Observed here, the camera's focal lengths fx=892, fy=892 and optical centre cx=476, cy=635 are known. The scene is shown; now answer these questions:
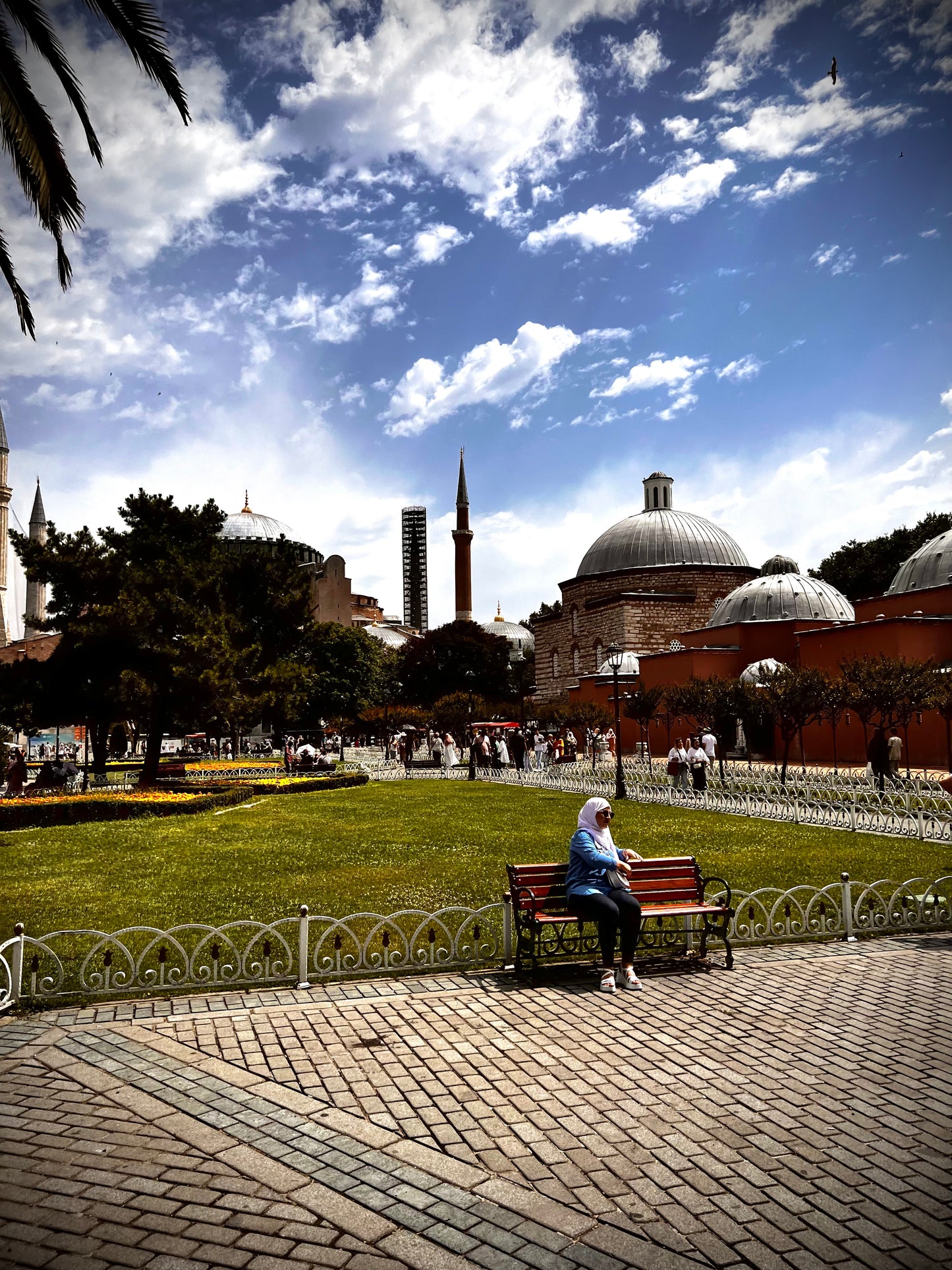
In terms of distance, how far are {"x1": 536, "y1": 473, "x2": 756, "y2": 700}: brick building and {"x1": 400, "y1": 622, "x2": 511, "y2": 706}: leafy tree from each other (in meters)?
6.39

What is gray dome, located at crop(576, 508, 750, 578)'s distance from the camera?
165 feet

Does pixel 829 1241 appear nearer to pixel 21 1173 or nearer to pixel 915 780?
pixel 21 1173

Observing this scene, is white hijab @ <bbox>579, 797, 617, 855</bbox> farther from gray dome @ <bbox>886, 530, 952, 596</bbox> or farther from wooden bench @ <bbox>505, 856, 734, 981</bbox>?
gray dome @ <bbox>886, 530, 952, 596</bbox>

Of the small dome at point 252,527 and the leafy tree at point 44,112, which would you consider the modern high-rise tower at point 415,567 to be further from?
the leafy tree at point 44,112

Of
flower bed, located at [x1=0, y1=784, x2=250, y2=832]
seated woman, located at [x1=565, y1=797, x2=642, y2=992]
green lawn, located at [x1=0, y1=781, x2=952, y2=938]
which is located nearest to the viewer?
seated woman, located at [x1=565, y1=797, x2=642, y2=992]

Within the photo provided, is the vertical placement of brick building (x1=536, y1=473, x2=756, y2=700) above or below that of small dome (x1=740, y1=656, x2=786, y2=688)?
above

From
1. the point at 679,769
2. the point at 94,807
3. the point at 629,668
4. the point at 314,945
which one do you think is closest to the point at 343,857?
the point at 314,945

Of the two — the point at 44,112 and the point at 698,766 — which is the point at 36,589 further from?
the point at 44,112

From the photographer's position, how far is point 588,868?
6.41 meters

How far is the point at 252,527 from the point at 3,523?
18582mm

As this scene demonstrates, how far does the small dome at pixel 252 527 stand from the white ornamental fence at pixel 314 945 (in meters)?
64.8

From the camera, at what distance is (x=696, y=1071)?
468 centimetres

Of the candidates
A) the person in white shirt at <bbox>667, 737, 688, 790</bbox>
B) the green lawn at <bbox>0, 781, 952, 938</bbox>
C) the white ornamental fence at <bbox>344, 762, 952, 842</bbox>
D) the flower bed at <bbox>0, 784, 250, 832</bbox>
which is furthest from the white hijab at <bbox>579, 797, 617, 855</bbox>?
the person in white shirt at <bbox>667, 737, 688, 790</bbox>

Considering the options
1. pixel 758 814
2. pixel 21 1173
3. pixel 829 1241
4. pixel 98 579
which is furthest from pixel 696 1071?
pixel 98 579
